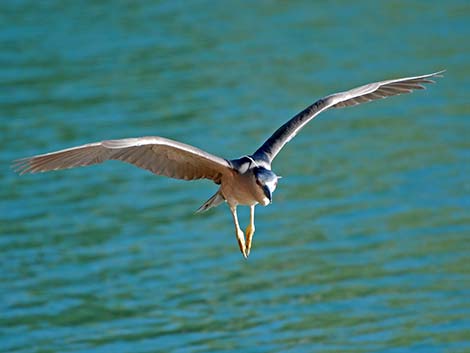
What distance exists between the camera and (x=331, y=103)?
39.3 feet

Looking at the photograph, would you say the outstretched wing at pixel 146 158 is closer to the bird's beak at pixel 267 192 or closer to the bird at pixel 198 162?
the bird at pixel 198 162

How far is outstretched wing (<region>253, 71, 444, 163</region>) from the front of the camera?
1131cm

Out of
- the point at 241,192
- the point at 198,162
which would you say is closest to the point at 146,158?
the point at 198,162

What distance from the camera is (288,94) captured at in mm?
22781

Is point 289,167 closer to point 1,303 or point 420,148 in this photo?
point 420,148

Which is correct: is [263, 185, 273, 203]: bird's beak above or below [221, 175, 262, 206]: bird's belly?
below

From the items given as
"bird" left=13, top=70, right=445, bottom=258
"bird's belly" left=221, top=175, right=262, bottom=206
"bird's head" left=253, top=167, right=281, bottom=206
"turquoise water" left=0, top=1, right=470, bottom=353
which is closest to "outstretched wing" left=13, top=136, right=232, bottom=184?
"bird" left=13, top=70, right=445, bottom=258

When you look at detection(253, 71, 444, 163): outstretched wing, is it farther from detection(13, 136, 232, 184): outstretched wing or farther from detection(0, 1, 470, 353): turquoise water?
detection(0, 1, 470, 353): turquoise water

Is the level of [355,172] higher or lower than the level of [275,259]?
higher

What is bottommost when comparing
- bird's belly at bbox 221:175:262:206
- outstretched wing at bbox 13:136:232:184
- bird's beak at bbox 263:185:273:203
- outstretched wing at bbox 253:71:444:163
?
bird's beak at bbox 263:185:273:203

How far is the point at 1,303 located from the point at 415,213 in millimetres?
5745

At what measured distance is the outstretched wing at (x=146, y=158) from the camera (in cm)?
1008

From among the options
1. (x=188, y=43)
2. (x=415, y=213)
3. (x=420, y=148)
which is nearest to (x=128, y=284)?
(x=415, y=213)

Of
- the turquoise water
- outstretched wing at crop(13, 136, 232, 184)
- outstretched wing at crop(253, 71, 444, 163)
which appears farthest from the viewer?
the turquoise water
